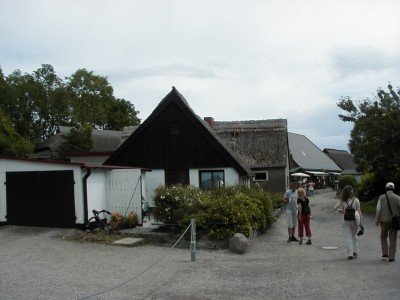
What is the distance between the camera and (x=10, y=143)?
1596 inches

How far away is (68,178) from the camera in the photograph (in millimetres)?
16141

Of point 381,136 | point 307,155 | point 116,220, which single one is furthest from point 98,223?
point 307,155

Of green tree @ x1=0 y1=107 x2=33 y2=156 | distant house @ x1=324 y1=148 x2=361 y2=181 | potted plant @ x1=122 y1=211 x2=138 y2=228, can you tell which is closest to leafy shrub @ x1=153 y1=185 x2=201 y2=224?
potted plant @ x1=122 y1=211 x2=138 y2=228

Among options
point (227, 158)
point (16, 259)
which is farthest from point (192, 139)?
point (16, 259)

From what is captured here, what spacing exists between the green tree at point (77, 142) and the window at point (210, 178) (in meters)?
20.2

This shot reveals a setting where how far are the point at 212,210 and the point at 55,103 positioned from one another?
4614cm

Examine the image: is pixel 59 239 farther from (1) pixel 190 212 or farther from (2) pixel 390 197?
(2) pixel 390 197

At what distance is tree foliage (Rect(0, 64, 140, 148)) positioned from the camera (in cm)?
5444

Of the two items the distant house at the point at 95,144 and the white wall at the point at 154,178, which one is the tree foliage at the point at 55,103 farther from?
the white wall at the point at 154,178

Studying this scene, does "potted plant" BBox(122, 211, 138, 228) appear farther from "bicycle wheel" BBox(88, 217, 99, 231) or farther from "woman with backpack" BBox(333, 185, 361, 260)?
"woman with backpack" BBox(333, 185, 361, 260)

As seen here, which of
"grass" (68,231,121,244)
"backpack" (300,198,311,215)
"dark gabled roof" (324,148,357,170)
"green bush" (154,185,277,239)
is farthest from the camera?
"dark gabled roof" (324,148,357,170)

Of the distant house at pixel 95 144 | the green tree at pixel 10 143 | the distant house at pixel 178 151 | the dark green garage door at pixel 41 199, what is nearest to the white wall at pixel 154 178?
the distant house at pixel 178 151

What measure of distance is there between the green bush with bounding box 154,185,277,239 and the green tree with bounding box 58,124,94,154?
2731 cm

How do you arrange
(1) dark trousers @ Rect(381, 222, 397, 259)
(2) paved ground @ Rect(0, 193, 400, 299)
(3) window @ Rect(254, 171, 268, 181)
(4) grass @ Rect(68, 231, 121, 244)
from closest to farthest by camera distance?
(2) paved ground @ Rect(0, 193, 400, 299) < (1) dark trousers @ Rect(381, 222, 397, 259) < (4) grass @ Rect(68, 231, 121, 244) < (3) window @ Rect(254, 171, 268, 181)
